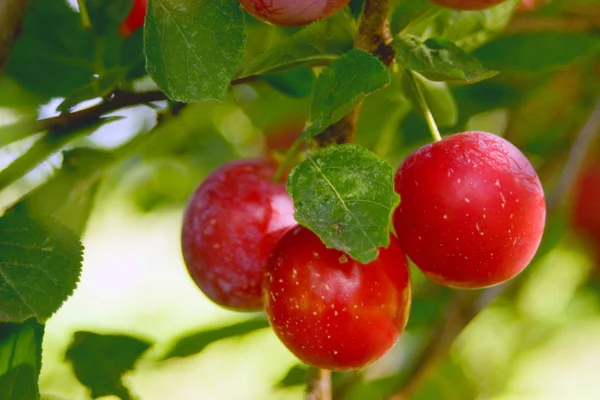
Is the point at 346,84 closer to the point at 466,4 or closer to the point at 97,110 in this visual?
the point at 466,4

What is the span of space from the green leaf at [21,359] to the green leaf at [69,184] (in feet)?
0.63

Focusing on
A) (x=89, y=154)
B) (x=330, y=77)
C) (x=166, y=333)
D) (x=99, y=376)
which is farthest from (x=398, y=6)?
(x=166, y=333)

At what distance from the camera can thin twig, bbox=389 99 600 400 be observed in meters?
1.08

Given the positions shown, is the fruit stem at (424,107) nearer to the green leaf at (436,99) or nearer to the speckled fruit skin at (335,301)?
the green leaf at (436,99)

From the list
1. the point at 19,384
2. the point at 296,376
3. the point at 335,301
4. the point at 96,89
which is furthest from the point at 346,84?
the point at 296,376

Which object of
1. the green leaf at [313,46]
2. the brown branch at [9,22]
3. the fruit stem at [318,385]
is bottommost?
the fruit stem at [318,385]

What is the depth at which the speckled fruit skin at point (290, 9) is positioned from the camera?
54 centimetres

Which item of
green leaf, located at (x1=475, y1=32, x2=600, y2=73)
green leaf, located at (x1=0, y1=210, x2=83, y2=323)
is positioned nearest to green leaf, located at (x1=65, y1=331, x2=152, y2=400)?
green leaf, located at (x1=0, y1=210, x2=83, y2=323)

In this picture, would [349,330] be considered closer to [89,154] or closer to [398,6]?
[398,6]

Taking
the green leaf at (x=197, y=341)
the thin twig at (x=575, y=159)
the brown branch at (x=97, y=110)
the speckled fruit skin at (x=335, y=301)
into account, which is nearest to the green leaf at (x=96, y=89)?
the brown branch at (x=97, y=110)

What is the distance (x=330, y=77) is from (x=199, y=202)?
0.88 feet

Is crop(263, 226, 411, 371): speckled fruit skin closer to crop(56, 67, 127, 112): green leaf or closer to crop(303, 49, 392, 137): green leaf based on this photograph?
crop(303, 49, 392, 137): green leaf

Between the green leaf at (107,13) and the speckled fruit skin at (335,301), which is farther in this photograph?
the green leaf at (107,13)

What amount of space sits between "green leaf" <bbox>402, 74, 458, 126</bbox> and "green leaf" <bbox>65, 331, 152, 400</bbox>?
1.43 feet
